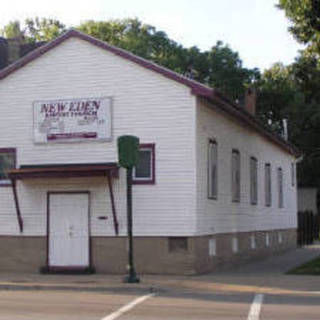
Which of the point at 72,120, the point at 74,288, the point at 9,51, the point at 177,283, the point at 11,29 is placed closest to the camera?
the point at 74,288

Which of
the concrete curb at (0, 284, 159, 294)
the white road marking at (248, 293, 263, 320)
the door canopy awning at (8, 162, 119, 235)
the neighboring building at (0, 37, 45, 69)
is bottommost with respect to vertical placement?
the white road marking at (248, 293, 263, 320)

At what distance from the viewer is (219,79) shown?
6153 cm

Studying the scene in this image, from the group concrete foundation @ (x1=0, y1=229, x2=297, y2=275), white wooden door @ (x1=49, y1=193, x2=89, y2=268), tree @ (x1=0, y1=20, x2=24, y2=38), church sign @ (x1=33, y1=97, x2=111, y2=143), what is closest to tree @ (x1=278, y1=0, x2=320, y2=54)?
church sign @ (x1=33, y1=97, x2=111, y2=143)

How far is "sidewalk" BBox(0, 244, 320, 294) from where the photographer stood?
62.9 feet

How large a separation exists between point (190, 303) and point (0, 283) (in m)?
5.89

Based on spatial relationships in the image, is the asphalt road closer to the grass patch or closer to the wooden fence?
the grass patch

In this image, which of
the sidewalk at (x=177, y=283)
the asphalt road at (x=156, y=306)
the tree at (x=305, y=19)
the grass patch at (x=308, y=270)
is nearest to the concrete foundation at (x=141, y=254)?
the sidewalk at (x=177, y=283)

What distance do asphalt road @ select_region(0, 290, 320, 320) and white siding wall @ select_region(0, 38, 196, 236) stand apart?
463cm

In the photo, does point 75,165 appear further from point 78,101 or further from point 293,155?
point 293,155

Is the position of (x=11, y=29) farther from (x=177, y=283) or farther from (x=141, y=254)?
(x=177, y=283)

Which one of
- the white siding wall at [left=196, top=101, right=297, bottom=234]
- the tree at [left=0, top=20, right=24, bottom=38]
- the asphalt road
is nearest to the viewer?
the asphalt road

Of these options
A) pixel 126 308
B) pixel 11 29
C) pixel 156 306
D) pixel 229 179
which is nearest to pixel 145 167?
pixel 229 179

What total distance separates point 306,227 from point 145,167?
24986mm

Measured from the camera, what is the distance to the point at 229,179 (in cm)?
2742
